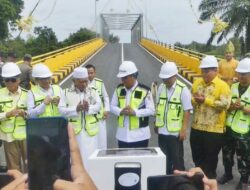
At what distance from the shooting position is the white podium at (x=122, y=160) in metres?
2.67

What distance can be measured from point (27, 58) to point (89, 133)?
452cm

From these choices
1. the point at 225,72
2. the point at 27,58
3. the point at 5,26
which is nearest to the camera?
the point at 225,72

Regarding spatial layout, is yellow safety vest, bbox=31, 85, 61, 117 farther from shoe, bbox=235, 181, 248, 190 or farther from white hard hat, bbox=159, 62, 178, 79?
shoe, bbox=235, 181, 248, 190

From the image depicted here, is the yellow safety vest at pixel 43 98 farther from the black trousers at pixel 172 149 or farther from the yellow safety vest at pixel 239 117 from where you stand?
the yellow safety vest at pixel 239 117

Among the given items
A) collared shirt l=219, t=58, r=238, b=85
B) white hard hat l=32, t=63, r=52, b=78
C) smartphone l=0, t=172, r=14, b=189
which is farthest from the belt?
smartphone l=0, t=172, r=14, b=189

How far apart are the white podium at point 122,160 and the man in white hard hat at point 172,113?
275 cm

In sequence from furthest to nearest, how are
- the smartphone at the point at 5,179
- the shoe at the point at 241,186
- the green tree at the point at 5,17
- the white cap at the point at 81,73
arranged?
1. the green tree at the point at 5,17
2. the shoe at the point at 241,186
3. the white cap at the point at 81,73
4. the smartphone at the point at 5,179

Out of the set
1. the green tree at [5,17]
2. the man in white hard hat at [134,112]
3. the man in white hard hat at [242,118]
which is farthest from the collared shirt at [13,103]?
the green tree at [5,17]

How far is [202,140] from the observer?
5867 mm

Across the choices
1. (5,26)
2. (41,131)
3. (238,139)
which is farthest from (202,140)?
(5,26)

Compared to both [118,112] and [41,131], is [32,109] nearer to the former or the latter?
[118,112]

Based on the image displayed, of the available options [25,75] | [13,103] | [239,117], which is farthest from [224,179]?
[25,75]

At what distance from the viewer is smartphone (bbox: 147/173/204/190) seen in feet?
5.99

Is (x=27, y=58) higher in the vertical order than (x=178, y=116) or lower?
higher
